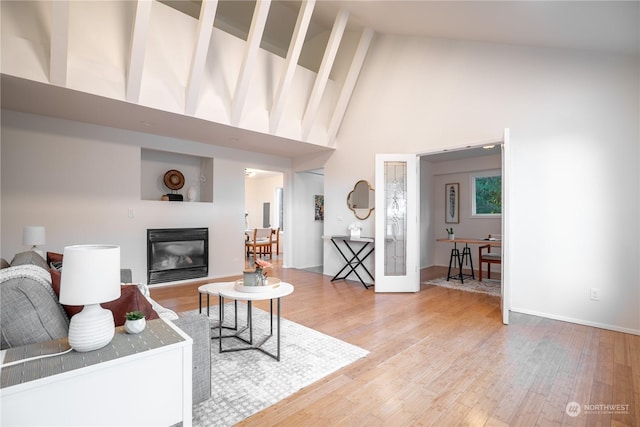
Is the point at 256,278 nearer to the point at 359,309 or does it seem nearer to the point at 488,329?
the point at 359,309

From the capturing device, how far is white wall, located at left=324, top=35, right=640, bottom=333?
3049mm

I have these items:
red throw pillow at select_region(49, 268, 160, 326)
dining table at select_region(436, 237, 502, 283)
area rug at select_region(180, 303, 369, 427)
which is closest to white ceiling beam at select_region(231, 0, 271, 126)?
area rug at select_region(180, 303, 369, 427)

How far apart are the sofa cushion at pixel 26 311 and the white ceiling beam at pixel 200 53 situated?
289 cm

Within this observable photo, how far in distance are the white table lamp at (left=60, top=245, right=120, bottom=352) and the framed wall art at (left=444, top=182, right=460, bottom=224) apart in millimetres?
6890

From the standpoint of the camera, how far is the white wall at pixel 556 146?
3.05m

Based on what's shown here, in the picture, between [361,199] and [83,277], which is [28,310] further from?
[361,199]

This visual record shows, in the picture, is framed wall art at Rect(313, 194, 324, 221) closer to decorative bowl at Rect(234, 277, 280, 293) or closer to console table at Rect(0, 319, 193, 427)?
decorative bowl at Rect(234, 277, 280, 293)

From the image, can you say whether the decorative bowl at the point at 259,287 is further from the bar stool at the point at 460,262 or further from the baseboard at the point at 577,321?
the bar stool at the point at 460,262

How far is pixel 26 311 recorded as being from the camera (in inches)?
52.2

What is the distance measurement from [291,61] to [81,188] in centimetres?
338

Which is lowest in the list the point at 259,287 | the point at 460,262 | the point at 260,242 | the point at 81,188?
the point at 460,262

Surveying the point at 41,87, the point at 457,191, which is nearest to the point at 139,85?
the point at 41,87

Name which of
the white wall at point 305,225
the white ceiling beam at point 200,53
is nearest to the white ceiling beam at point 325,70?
the white ceiling beam at point 200,53

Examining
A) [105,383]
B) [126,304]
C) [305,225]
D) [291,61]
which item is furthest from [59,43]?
[305,225]
